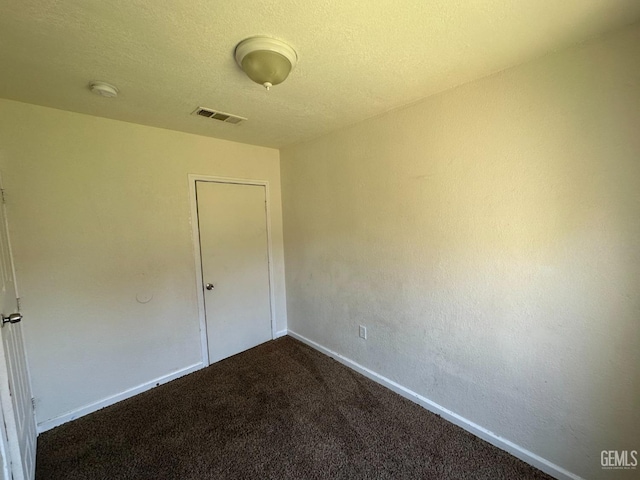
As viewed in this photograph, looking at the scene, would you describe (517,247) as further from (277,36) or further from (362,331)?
(277,36)

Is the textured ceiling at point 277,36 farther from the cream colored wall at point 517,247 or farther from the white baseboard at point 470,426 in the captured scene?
the white baseboard at point 470,426

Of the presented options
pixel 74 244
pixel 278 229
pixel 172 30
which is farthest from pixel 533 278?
pixel 74 244

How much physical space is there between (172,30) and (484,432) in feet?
9.30

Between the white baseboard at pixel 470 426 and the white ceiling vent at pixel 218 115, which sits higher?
the white ceiling vent at pixel 218 115

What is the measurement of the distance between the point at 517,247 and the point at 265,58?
1.70m

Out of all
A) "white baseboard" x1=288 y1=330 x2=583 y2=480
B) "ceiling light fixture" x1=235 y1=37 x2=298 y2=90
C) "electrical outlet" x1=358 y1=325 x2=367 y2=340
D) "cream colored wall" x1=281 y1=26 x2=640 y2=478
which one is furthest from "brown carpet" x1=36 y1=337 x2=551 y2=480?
"ceiling light fixture" x1=235 y1=37 x2=298 y2=90

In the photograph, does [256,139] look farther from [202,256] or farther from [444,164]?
[444,164]

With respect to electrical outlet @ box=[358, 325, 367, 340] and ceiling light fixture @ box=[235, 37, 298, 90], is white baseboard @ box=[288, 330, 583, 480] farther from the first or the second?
ceiling light fixture @ box=[235, 37, 298, 90]

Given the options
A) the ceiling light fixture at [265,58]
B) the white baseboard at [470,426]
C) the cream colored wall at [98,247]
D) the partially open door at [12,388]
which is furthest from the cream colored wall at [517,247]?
the partially open door at [12,388]

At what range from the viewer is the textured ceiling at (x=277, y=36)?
1054mm

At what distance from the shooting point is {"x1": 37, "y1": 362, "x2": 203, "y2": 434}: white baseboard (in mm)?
1934

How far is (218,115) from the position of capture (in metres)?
2.07

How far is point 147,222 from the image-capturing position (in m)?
2.29

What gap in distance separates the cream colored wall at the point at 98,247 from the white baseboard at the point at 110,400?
3cm
